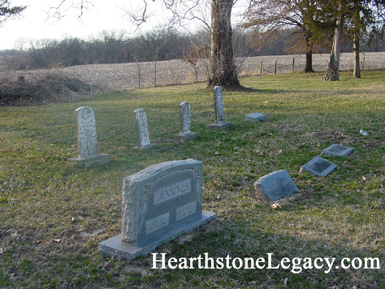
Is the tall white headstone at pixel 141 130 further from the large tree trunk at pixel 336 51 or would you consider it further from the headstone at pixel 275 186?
the large tree trunk at pixel 336 51

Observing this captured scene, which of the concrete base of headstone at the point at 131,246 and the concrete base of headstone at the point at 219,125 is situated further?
the concrete base of headstone at the point at 219,125

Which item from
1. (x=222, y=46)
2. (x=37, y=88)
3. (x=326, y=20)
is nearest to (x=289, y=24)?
(x=326, y=20)

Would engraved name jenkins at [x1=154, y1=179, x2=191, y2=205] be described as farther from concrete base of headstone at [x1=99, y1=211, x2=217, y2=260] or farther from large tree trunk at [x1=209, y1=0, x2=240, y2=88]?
large tree trunk at [x1=209, y1=0, x2=240, y2=88]

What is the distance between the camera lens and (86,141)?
812 centimetres

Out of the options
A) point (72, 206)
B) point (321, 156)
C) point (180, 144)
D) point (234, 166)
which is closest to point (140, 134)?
point (180, 144)

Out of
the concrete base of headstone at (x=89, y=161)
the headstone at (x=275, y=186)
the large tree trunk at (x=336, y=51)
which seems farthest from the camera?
the large tree trunk at (x=336, y=51)

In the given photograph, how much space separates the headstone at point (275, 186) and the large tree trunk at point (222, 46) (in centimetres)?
1392

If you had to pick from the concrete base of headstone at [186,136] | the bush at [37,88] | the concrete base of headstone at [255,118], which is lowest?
the concrete base of headstone at [186,136]

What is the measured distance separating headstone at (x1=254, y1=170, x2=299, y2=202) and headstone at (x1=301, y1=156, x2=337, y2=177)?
0.93 meters

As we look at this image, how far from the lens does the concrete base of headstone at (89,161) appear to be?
26.0 feet

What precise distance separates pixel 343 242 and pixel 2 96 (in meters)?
19.3

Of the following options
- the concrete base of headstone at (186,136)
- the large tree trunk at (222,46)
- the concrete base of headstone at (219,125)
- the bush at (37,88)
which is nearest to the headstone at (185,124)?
the concrete base of headstone at (186,136)

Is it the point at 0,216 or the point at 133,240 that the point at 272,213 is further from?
the point at 0,216

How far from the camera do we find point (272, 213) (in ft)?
18.0
